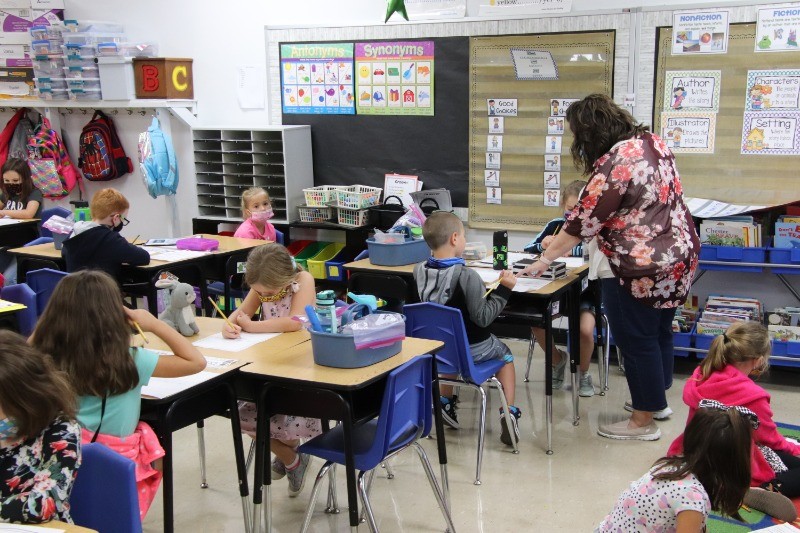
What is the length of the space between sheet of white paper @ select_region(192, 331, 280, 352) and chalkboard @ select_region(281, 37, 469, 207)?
3.03 metres

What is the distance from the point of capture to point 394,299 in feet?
15.7

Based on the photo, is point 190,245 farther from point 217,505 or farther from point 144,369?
point 144,369

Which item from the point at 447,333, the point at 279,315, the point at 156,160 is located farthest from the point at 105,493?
the point at 156,160

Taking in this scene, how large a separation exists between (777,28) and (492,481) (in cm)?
316

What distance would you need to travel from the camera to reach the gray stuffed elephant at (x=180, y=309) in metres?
3.25

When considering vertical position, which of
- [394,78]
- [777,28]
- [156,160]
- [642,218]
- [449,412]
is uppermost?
[777,28]

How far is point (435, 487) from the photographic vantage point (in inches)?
123

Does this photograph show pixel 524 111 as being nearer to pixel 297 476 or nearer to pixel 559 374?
pixel 559 374

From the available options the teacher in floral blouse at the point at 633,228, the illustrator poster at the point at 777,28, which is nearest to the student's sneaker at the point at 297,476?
the teacher in floral blouse at the point at 633,228

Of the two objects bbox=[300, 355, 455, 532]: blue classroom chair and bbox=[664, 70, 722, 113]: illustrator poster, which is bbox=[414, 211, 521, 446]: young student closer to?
bbox=[300, 355, 455, 532]: blue classroom chair

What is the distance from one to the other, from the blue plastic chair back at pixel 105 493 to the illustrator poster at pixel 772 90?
4.35 meters

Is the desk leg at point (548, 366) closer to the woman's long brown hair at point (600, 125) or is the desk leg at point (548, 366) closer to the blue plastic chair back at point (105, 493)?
the woman's long brown hair at point (600, 125)

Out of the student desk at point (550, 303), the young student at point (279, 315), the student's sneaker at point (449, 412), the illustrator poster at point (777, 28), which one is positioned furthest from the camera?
the illustrator poster at point (777, 28)

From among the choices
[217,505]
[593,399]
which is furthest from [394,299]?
[217,505]
